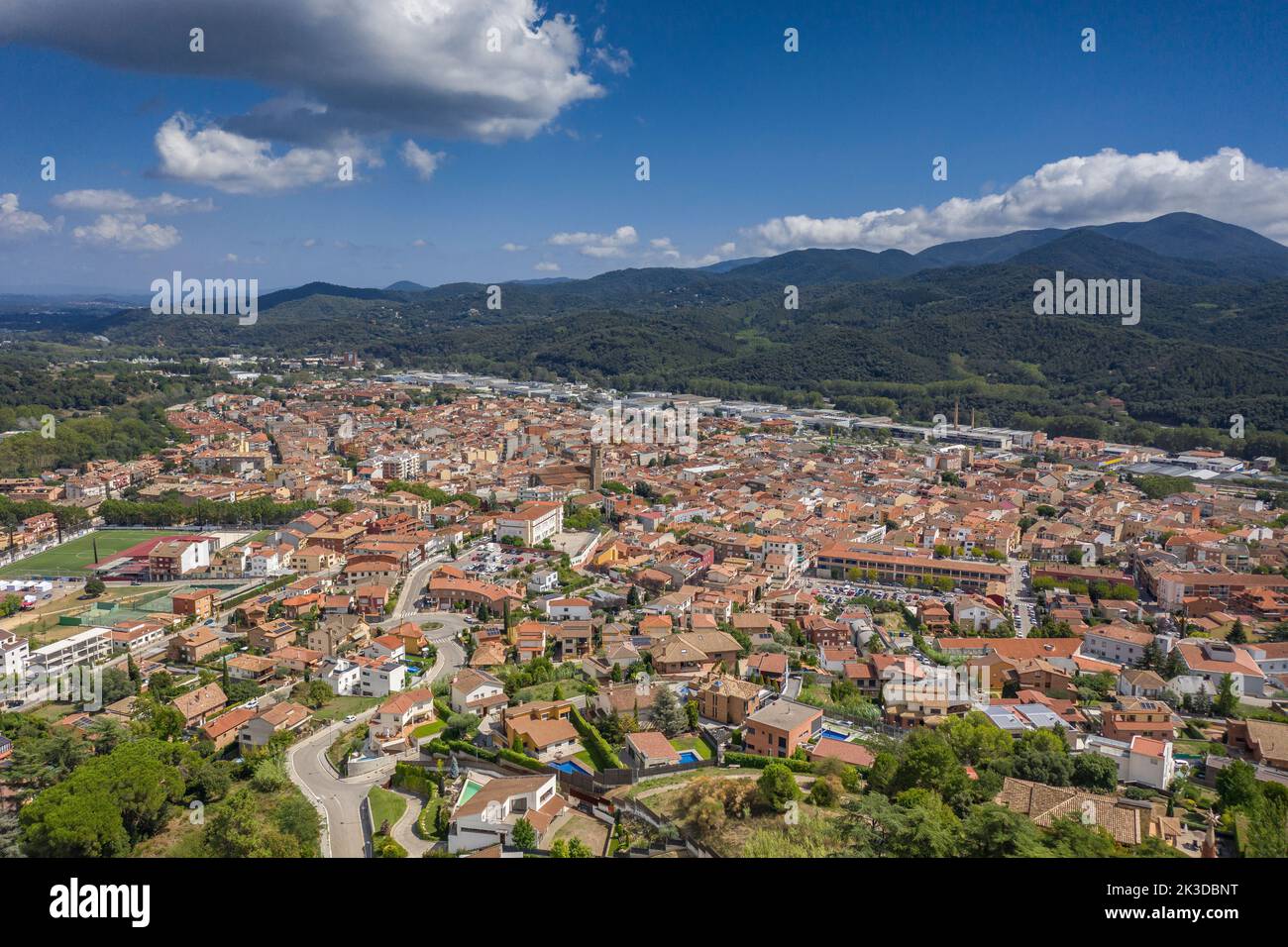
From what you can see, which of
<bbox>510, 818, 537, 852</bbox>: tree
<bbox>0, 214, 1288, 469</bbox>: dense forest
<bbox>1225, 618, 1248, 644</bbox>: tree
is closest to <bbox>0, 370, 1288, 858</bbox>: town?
<bbox>510, 818, 537, 852</bbox>: tree

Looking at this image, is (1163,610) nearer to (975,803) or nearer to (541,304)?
(975,803)

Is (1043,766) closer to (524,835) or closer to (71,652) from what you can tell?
(524,835)

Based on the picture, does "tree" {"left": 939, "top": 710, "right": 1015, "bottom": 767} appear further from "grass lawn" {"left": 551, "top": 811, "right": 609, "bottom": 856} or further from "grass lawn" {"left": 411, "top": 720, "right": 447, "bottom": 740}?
"grass lawn" {"left": 411, "top": 720, "right": 447, "bottom": 740}

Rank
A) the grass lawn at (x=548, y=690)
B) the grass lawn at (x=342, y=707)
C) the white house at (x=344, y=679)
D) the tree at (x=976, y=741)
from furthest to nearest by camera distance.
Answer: the white house at (x=344, y=679) → the grass lawn at (x=342, y=707) → the grass lawn at (x=548, y=690) → the tree at (x=976, y=741)

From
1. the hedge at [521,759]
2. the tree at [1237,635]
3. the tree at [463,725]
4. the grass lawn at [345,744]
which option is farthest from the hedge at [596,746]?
the tree at [1237,635]

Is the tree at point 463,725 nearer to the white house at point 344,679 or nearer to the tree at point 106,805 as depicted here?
the white house at point 344,679

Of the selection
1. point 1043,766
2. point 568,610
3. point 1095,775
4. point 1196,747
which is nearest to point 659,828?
point 1043,766
